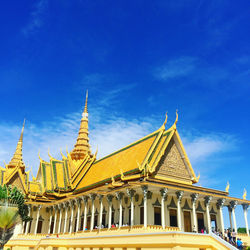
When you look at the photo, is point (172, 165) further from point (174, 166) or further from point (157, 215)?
point (157, 215)

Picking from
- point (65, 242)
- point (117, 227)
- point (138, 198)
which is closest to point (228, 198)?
point (138, 198)

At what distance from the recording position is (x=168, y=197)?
22.6 metres

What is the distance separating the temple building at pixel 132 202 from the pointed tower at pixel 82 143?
5311 mm

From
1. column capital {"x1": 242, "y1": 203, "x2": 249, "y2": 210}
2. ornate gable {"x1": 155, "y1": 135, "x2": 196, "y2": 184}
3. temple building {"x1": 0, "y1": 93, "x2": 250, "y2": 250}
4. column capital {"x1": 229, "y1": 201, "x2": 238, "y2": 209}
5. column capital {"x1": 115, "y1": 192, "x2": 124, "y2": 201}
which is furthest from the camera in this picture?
column capital {"x1": 242, "y1": 203, "x2": 249, "y2": 210}

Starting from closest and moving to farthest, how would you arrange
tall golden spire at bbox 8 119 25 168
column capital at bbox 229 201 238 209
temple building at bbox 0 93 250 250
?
1. temple building at bbox 0 93 250 250
2. column capital at bbox 229 201 238 209
3. tall golden spire at bbox 8 119 25 168

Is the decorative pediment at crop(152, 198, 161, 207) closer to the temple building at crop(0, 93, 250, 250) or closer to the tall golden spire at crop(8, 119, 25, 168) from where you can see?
the temple building at crop(0, 93, 250, 250)

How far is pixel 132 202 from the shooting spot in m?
19.7

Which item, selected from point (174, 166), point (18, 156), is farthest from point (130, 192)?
point (18, 156)

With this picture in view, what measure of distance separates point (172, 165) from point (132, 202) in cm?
610

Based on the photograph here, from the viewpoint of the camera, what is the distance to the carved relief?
23625 millimetres

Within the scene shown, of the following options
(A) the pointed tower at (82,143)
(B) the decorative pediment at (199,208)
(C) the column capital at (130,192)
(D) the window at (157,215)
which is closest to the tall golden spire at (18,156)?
(A) the pointed tower at (82,143)

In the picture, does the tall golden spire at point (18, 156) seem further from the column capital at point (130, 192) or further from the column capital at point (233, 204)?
the column capital at point (233, 204)

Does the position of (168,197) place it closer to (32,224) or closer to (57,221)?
(57,221)

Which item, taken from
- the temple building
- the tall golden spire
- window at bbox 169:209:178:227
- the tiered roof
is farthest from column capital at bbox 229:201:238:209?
the tall golden spire
